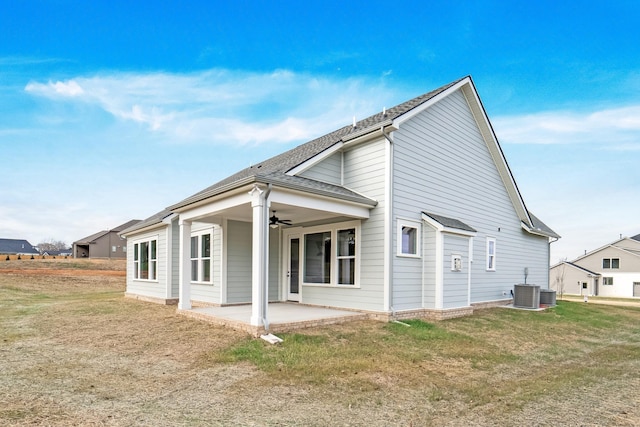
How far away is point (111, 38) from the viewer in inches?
502

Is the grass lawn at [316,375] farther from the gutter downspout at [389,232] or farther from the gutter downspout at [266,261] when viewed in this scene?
the gutter downspout at [389,232]

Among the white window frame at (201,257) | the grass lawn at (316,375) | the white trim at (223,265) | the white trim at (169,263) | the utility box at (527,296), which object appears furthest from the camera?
the white trim at (169,263)

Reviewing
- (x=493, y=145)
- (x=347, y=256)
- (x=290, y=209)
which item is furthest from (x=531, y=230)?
(x=290, y=209)

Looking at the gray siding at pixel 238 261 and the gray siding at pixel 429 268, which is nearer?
the gray siding at pixel 429 268

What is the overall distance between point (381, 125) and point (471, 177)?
497 cm

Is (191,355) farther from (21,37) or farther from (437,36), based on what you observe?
(437,36)

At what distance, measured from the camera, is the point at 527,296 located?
1367cm

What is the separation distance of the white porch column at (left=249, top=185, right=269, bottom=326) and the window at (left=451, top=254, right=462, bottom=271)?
5.58 metres

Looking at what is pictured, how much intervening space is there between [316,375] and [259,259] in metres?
2.82

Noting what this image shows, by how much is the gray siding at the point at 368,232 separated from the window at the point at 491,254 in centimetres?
598

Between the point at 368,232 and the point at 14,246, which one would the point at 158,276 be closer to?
the point at 368,232

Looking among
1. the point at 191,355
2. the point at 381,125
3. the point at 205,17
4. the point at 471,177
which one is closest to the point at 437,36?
the point at 471,177

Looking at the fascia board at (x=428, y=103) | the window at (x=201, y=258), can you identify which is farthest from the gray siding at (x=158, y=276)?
the fascia board at (x=428, y=103)

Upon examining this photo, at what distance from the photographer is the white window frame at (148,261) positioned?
612 inches
